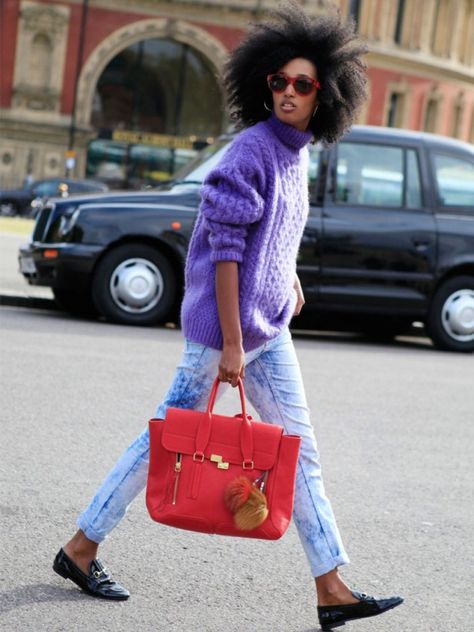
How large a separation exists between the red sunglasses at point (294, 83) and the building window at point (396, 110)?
54102 millimetres

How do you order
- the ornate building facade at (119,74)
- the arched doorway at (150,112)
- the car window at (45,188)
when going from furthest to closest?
1. the arched doorway at (150,112)
2. the ornate building facade at (119,74)
3. the car window at (45,188)

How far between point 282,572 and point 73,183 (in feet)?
118

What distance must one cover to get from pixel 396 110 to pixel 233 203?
5509cm

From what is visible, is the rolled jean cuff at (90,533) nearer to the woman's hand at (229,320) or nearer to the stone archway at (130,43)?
the woman's hand at (229,320)

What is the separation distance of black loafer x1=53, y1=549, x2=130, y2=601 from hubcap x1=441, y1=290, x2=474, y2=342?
8422mm

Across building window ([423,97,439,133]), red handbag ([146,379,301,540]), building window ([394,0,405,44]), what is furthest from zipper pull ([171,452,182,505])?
building window ([423,97,439,133])

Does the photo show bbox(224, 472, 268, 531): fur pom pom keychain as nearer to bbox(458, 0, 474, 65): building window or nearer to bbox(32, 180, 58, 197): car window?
bbox(32, 180, 58, 197): car window

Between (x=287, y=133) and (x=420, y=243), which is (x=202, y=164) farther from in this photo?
(x=287, y=133)

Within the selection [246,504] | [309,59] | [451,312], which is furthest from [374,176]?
[246,504]

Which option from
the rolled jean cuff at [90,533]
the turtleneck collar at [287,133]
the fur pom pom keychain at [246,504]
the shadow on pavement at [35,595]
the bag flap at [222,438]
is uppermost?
the turtleneck collar at [287,133]

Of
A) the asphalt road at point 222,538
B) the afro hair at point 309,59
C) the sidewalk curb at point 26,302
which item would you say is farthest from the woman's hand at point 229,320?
the sidewalk curb at point 26,302

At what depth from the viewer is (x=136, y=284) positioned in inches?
472

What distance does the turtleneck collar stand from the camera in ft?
13.8

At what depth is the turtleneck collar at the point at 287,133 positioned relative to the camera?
4.22 meters
